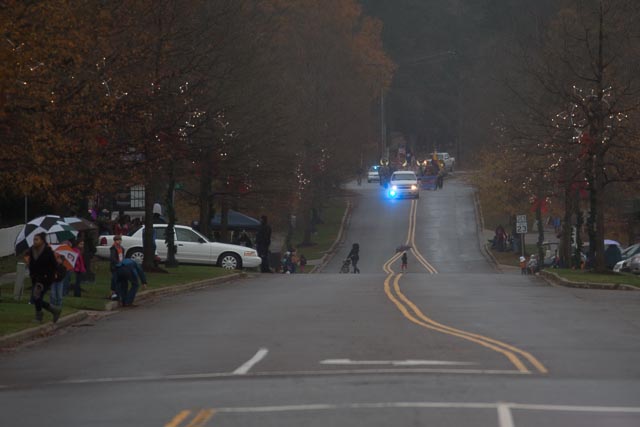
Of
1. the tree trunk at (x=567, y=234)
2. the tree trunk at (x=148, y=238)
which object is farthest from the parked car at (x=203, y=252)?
the tree trunk at (x=567, y=234)

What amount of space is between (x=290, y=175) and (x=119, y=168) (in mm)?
22299

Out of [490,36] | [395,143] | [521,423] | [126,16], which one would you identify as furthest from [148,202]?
[395,143]

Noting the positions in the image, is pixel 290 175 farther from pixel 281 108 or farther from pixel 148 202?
pixel 148 202

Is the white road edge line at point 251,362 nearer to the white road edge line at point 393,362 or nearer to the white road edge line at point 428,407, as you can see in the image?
Answer: the white road edge line at point 393,362

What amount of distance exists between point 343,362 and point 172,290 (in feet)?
57.5

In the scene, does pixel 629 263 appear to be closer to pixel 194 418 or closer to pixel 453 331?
pixel 453 331

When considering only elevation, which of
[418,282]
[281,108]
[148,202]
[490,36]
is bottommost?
[418,282]

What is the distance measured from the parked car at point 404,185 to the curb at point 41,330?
7452 cm

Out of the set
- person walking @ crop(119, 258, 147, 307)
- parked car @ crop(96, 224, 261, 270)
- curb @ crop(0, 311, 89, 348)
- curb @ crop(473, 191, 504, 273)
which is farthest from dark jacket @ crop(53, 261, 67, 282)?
curb @ crop(473, 191, 504, 273)

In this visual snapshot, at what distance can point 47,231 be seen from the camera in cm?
2636

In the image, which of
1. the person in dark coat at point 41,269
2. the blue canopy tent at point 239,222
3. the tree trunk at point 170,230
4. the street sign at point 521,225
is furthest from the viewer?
the street sign at point 521,225

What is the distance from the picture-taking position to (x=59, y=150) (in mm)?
25891

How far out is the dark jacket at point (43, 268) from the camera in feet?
72.6

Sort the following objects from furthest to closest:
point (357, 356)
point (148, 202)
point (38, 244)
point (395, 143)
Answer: point (395, 143)
point (148, 202)
point (38, 244)
point (357, 356)
